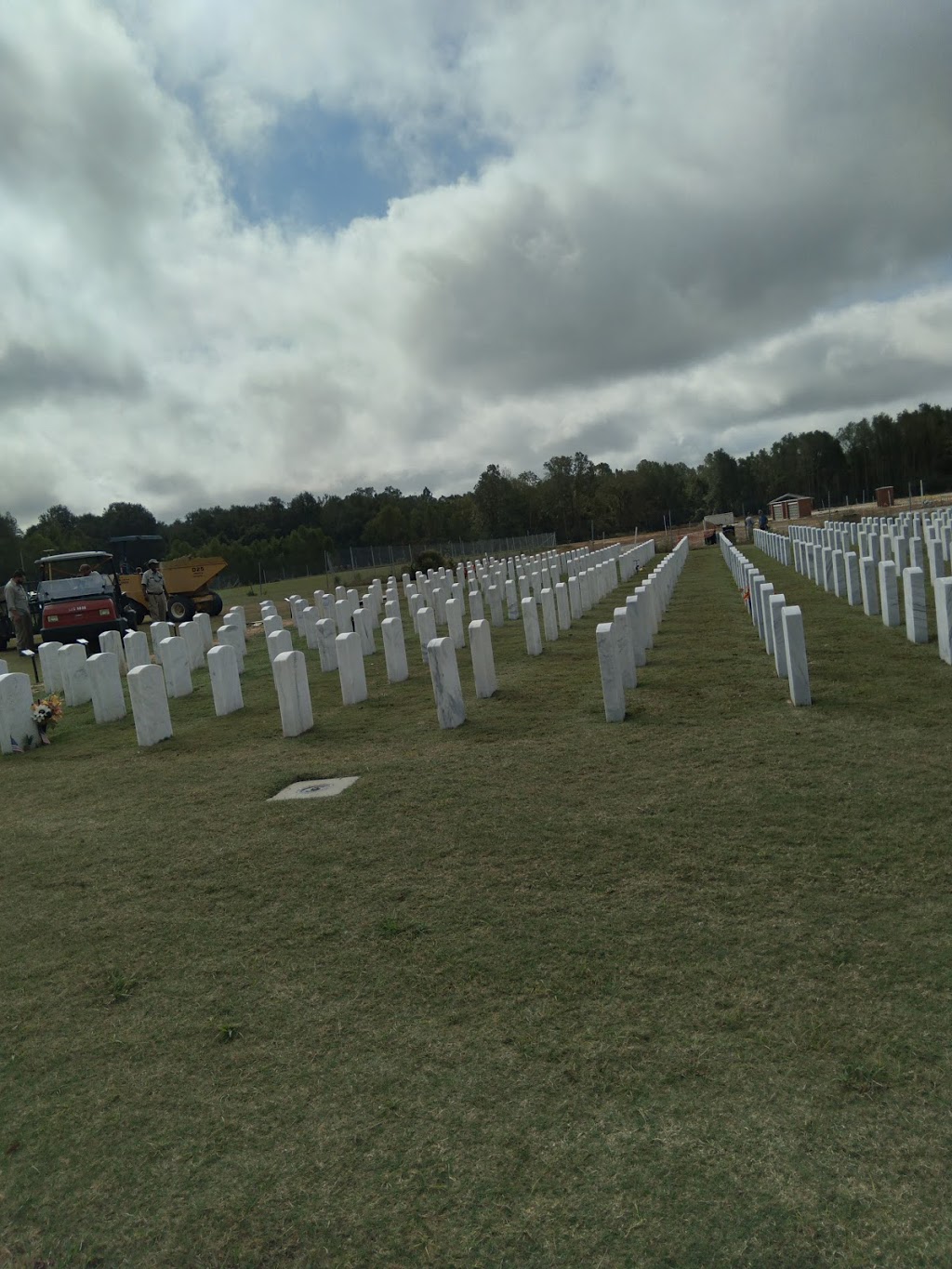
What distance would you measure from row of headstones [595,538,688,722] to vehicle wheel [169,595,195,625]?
1838 cm

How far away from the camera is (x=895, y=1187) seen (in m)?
2.50

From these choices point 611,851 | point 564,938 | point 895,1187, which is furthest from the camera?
point 611,851

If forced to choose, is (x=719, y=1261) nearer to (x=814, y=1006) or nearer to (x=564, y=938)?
(x=814, y=1006)

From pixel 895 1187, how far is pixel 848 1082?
444 millimetres

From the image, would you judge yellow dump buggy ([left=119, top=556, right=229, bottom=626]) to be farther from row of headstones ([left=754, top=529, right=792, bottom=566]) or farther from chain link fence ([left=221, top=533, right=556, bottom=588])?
chain link fence ([left=221, top=533, right=556, bottom=588])

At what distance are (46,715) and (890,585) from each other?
32.5 feet

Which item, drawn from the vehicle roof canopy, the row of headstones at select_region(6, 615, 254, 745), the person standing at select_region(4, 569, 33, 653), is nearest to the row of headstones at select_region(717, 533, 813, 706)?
the row of headstones at select_region(6, 615, 254, 745)

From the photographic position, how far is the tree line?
8431 cm

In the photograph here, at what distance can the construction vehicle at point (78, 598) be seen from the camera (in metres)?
20.9

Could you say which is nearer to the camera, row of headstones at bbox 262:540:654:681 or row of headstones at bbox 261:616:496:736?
row of headstones at bbox 261:616:496:736

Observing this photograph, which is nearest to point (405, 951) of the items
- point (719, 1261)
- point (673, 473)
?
point (719, 1261)

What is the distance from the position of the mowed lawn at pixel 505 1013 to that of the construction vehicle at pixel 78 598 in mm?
14859

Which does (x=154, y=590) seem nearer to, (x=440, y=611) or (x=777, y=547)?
(x=440, y=611)

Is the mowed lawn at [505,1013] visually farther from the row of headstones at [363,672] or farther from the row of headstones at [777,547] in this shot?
the row of headstones at [777,547]
